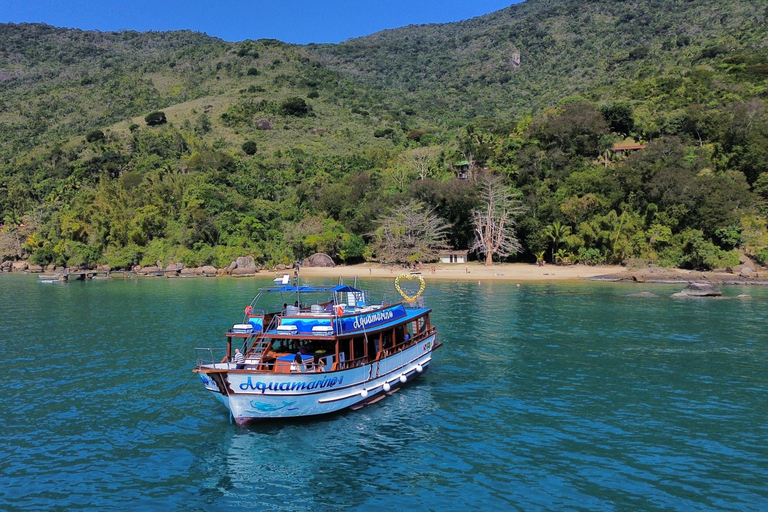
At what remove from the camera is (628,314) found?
4159 centimetres

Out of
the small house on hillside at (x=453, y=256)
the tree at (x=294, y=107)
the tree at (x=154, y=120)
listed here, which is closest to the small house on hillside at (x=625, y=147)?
the small house on hillside at (x=453, y=256)

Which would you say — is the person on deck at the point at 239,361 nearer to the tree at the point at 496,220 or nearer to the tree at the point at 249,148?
the tree at the point at 496,220

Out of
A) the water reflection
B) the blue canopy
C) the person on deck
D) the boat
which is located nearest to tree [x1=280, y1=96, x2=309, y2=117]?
the boat

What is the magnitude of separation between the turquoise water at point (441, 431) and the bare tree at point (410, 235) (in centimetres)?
4225

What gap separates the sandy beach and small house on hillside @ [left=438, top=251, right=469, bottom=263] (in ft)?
4.11

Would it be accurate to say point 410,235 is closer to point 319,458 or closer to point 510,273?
point 510,273

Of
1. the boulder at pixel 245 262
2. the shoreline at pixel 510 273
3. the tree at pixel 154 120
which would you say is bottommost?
the shoreline at pixel 510 273

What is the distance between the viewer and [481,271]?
74.2 meters

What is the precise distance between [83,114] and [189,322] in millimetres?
162967

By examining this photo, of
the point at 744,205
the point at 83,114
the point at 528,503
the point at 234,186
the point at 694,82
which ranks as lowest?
the point at 528,503

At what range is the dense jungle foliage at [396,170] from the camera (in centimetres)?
7294

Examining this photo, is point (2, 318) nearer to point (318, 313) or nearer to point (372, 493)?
point (318, 313)

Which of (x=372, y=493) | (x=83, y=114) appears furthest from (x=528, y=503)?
(x=83, y=114)

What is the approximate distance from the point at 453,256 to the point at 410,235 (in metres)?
8.03
